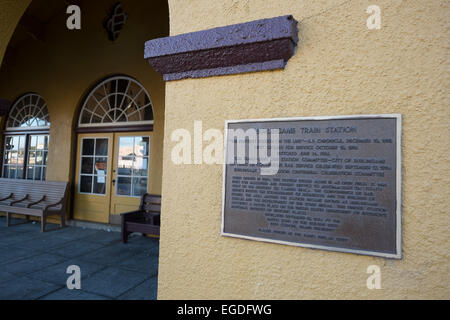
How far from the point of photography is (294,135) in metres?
1.66

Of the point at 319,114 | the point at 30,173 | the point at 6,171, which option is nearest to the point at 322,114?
the point at 319,114

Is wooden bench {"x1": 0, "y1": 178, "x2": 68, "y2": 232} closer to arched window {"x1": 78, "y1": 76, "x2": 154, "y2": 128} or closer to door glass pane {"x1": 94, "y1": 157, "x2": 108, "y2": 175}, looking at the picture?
door glass pane {"x1": 94, "y1": 157, "x2": 108, "y2": 175}

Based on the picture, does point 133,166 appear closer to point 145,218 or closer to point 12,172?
point 145,218

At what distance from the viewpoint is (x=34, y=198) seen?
6.59m

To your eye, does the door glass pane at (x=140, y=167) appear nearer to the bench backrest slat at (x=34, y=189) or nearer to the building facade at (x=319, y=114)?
the bench backrest slat at (x=34, y=189)

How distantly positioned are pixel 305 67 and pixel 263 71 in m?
0.27

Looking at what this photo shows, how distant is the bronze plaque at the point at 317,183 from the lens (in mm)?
1449

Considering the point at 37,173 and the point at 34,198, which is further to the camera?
the point at 37,173

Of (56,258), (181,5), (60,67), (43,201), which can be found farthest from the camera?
(60,67)

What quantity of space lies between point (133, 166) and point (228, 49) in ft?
15.8

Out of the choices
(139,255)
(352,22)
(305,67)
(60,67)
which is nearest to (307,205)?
(305,67)

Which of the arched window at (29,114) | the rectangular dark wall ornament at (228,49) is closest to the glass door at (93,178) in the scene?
the arched window at (29,114)

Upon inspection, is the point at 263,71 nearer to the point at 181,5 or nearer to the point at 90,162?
the point at 181,5

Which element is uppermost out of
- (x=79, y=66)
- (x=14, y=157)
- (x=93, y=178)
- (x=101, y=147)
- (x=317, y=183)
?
(x=79, y=66)
